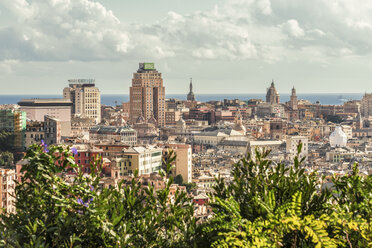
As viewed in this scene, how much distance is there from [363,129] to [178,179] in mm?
59064

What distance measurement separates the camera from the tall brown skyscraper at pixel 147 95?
98375 mm

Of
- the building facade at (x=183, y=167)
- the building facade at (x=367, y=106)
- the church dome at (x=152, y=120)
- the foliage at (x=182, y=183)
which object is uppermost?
the building facade at (x=367, y=106)

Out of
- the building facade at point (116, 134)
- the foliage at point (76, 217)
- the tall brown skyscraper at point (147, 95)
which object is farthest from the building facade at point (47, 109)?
the foliage at point (76, 217)

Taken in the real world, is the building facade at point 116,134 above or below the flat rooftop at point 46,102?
below

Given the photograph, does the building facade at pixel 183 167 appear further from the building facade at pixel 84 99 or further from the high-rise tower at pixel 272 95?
the high-rise tower at pixel 272 95

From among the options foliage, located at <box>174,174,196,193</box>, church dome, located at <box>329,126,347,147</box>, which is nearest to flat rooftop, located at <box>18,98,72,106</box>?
church dome, located at <box>329,126,347,147</box>

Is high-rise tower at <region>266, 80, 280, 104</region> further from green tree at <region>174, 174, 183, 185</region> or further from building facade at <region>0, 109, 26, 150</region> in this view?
green tree at <region>174, 174, 183, 185</region>

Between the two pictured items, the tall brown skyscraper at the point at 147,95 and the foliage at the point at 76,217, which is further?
the tall brown skyscraper at the point at 147,95

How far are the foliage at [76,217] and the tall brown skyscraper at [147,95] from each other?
297 feet

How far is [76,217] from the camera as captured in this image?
626cm

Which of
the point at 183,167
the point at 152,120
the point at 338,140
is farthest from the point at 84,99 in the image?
the point at 183,167

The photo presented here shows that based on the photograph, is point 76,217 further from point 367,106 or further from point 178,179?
point 367,106

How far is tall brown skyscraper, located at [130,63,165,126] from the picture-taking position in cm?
9838

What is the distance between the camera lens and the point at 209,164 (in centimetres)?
6234
